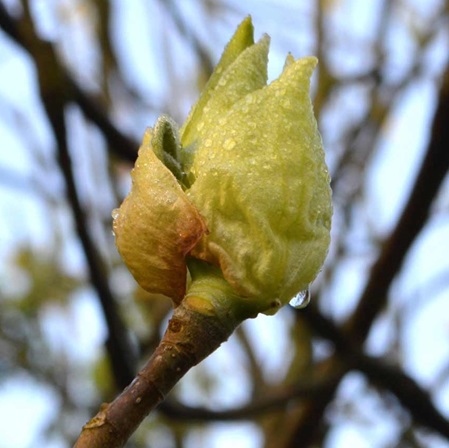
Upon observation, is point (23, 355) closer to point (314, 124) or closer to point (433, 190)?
point (433, 190)

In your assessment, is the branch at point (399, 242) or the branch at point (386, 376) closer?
the branch at point (399, 242)

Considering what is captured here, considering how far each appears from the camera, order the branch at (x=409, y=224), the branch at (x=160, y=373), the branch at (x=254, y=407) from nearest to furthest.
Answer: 1. the branch at (x=160, y=373)
2. the branch at (x=409, y=224)
3. the branch at (x=254, y=407)

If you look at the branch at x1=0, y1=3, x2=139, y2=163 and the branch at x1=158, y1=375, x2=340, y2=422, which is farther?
the branch at x1=158, y1=375, x2=340, y2=422

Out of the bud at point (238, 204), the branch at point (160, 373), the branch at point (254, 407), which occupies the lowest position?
the branch at point (160, 373)

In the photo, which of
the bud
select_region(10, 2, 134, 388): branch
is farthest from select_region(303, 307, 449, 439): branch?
the bud

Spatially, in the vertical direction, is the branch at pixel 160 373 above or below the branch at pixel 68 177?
below

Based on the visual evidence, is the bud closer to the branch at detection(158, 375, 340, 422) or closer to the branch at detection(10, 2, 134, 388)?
the branch at detection(10, 2, 134, 388)

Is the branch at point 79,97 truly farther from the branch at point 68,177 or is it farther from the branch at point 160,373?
the branch at point 160,373


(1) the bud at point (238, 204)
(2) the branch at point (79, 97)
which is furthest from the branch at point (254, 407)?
(1) the bud at point (238, 204)

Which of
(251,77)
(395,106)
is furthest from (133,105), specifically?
(251,77)

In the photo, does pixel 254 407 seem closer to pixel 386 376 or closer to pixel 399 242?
pixel 386 376
